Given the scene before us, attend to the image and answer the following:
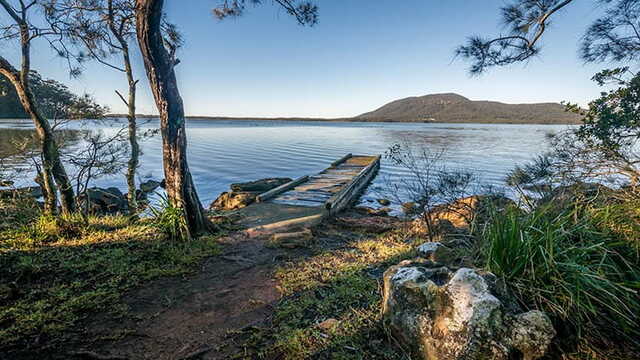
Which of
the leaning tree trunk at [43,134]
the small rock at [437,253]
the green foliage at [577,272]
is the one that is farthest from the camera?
the leaning tree trunk at [43,134]

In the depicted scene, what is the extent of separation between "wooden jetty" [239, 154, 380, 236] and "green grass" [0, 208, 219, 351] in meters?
1.61

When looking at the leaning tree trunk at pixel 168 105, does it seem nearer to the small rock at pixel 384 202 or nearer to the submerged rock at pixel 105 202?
the submerged rock at pixel 105 202

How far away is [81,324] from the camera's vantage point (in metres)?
2.68

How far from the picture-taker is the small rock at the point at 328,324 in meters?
2.59

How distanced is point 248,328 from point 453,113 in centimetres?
12203

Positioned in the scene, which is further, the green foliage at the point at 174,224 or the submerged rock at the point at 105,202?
the submerged rock at the point at 105,202

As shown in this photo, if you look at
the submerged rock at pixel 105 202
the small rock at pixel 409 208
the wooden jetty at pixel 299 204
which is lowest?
the submerged rock at pixel 105 202

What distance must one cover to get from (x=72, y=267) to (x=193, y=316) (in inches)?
92.0

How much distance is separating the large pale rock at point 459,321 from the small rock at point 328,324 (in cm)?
60

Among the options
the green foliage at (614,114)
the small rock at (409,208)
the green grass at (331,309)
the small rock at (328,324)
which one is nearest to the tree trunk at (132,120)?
the green grass at (331,309)

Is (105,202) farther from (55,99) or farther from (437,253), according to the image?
(437,253)

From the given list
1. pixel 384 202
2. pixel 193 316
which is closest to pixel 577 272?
pixel 193 316

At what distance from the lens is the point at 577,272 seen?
1998 mm

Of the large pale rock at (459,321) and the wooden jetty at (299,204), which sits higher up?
the large pale rock at (459,321)
